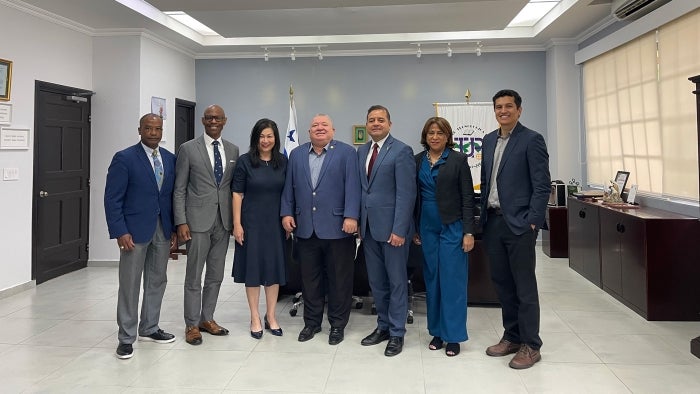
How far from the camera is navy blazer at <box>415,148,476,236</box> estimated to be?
3035 mm

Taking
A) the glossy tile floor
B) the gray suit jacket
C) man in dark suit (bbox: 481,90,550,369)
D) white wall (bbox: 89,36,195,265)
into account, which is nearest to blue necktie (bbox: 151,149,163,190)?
the gray suit jacket

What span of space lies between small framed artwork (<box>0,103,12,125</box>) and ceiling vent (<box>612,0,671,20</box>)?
251 inches

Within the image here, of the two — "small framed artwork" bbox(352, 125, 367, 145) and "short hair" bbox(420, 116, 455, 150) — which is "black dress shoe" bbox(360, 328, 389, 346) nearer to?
"short hair" bbox(420, 116, 455, 150)

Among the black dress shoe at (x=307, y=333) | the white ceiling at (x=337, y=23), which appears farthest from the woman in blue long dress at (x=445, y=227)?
the white ceiling at (x=337, y=23)

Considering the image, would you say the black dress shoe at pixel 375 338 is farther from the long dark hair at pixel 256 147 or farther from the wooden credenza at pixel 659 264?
the wooden credenza at pixel 659 264

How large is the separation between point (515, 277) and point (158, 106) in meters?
5.40

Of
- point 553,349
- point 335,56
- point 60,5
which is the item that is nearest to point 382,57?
point 335,56

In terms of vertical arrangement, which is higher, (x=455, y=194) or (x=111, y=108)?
(x=111, y=108)

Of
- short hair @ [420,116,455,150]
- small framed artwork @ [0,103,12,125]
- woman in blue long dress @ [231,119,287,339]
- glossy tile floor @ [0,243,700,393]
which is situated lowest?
glossy tile floor @ [0,243,700,393]

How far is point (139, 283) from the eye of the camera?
129 inches

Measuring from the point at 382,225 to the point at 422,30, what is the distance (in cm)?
397

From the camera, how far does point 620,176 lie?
17.2 ft

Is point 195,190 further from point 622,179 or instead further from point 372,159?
point 622,179

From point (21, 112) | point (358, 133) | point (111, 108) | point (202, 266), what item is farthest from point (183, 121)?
point (202, 266)
